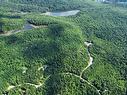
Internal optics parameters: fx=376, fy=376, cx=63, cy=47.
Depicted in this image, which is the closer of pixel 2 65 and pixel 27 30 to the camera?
pixel 2 65

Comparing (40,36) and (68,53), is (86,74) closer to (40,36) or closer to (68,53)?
(68,53)

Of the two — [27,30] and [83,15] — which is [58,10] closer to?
[83,15]

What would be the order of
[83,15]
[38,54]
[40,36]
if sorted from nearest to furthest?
[38,54] → [40,36] → [83,15]

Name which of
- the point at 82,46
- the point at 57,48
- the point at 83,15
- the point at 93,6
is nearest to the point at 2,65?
the point at 57,48

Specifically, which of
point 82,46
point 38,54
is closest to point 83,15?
point 82,46

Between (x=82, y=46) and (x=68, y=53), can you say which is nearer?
(x=68, y=53)

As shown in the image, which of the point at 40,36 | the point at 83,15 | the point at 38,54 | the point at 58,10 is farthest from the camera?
the point at 58,10
